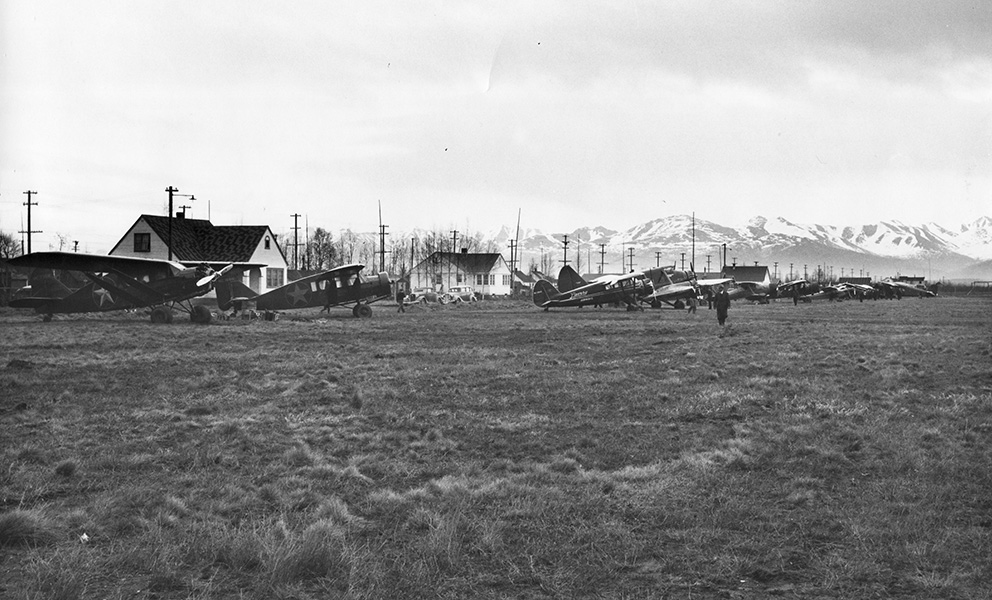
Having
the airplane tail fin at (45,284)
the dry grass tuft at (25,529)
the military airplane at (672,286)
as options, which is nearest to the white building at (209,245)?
the airplane tail fin at (45,284)

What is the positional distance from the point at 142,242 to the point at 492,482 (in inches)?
1925

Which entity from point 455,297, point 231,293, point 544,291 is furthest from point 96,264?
point 455,297

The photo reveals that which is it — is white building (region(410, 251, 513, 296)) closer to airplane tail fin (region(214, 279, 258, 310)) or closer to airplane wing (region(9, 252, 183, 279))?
airplane tail fin (region(214, 279, 258, 310))

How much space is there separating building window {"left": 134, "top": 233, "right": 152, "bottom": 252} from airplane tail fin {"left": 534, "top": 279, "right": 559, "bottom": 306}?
84.0ft

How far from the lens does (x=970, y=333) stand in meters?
22.6

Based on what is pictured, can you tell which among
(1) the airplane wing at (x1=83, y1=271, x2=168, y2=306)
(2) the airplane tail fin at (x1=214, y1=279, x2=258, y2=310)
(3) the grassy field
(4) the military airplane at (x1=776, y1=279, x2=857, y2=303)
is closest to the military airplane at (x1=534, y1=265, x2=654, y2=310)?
(2) the airplane tail fin at (x1=214, y1=279, x2=258, y2=310)

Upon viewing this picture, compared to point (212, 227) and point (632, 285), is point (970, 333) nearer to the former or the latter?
point (632, 285)

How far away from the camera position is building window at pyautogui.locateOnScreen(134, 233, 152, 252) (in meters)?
49.0

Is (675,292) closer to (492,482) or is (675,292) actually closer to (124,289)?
(124,289)

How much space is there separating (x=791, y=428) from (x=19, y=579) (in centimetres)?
696

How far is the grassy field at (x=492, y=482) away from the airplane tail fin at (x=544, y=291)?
93.8 feet

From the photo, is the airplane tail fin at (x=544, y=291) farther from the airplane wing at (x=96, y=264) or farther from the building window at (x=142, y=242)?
the building window at (x=142, y=242)

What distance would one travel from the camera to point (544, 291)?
4197cm

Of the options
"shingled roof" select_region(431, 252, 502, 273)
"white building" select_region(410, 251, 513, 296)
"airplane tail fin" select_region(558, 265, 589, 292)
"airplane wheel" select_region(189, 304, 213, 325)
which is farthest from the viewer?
"shingled roof" select_region(431, 252, 502, 273)
